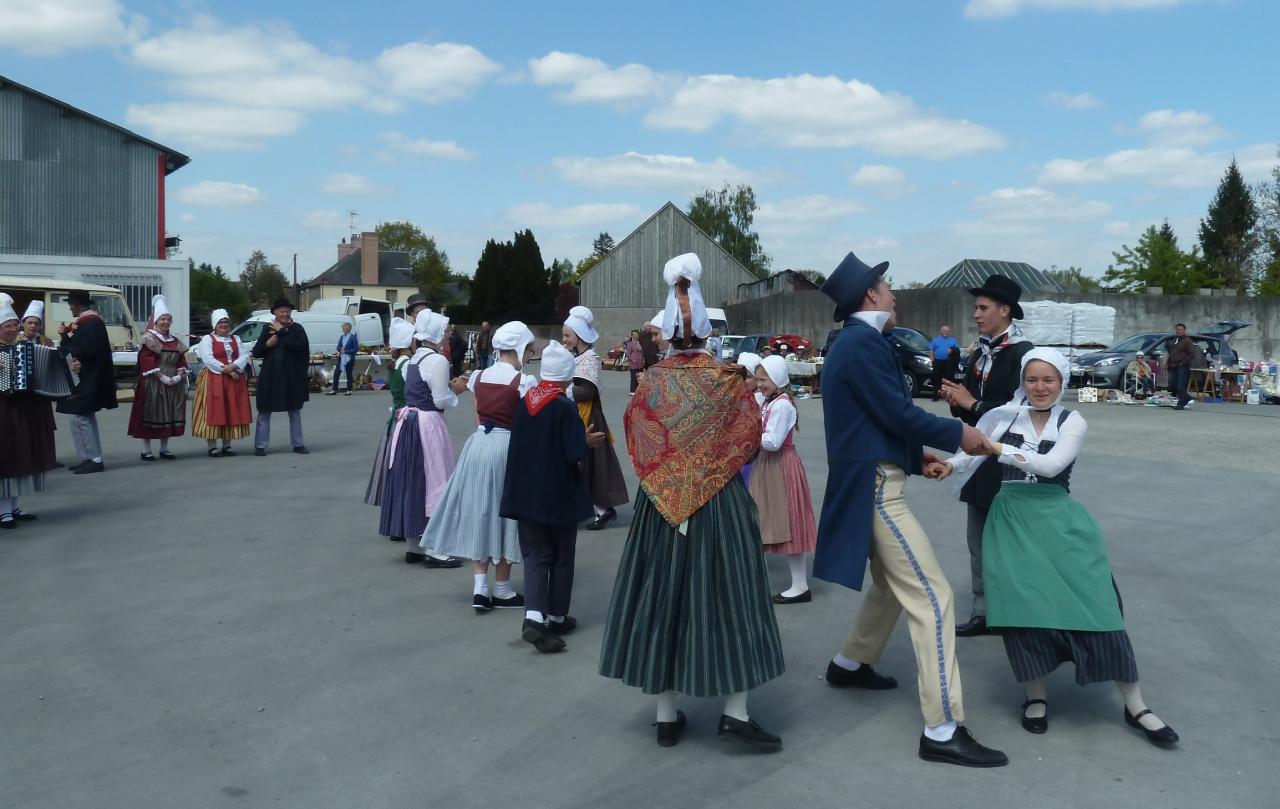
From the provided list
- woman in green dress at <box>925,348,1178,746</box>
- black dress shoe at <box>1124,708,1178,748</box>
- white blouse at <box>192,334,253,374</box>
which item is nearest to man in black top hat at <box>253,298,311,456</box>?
white blouse at <box>192,334,253,374</box>

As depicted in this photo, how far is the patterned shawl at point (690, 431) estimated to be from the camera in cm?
435

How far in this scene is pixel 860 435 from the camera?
175 inches

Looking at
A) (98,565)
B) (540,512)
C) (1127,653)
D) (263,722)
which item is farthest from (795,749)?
(98,565)

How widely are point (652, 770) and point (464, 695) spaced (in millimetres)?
1239

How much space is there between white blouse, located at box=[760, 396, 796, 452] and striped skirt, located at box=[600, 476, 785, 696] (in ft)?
7.60

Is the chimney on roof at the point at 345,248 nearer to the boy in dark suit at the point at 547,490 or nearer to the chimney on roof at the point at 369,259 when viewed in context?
the chimney on roof at the point at 369,259

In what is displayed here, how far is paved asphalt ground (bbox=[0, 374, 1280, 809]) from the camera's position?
401 cm

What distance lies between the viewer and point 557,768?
164 inches

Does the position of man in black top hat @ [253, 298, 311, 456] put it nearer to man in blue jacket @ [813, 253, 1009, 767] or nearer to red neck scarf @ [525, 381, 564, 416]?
red neck scarf @ [525, 381, 564, 416]

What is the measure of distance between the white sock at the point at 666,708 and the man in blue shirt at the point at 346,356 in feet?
76.2

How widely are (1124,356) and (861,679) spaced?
23.5 metres

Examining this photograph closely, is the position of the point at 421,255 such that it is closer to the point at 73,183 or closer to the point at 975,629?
the point at 73,183

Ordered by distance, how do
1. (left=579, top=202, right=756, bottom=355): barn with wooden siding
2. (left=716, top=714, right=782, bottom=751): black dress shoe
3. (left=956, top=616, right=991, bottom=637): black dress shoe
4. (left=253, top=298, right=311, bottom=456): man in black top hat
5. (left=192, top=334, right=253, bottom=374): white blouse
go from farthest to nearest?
(left=579, top=202, right=756, bottom=355): barn with wooden siding, (left=253, top=298, right=311, bottom=456): man in black top hat, (left=192, top=334, right=253, bottom=374): white blouse, (left=956, top=616, right=991, bottom=637): black dress shoe, (left=716, top=714, right=782, bottom=751): black dress shoe

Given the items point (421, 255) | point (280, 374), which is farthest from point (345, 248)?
point (280, 374)
